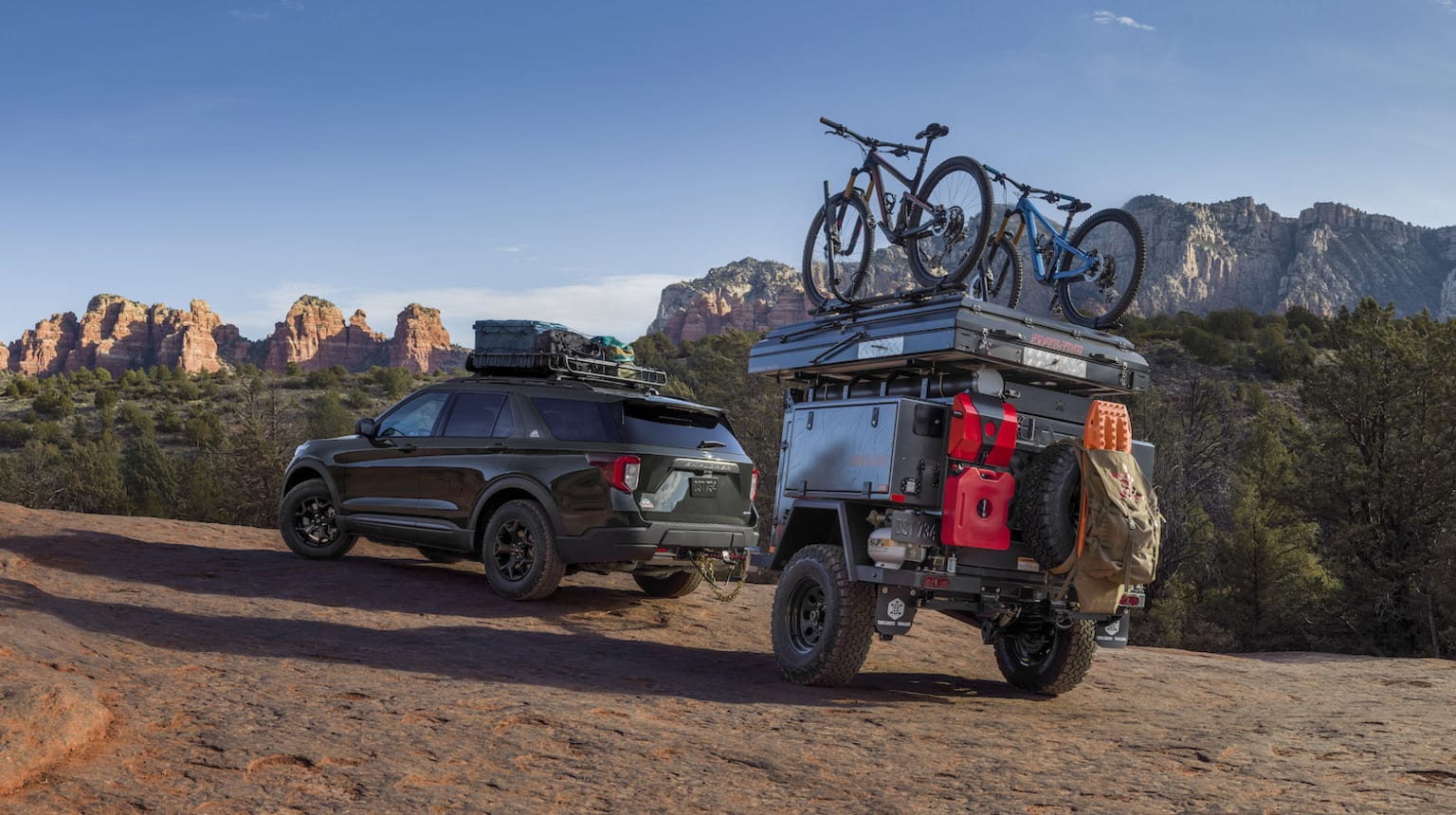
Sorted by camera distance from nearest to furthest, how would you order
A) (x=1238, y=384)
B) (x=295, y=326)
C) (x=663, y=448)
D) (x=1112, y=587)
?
1. (x=1112, y=587)
2. (x=663, y=448)
3. (x=1238, y=384)
4. (x=295, y=326)

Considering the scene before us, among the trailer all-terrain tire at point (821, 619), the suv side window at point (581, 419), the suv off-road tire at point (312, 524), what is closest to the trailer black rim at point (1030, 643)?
the trailer all-terrain tire at point (821, 619)

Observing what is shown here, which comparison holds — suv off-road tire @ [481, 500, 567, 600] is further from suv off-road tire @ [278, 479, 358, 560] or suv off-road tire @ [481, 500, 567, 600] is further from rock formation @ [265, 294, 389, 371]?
rock formation @ [265, 294, 389, 371]

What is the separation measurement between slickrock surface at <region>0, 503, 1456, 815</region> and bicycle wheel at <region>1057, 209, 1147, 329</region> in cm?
320

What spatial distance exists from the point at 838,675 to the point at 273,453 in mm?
26275

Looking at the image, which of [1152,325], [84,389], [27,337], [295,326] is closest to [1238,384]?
[1152,325]

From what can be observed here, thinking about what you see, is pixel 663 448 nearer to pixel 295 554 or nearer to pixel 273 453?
pixel 295 554

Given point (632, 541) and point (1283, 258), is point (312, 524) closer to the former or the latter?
point (632, 541)

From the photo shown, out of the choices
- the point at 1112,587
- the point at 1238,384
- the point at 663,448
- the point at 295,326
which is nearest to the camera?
the point at 1112,587

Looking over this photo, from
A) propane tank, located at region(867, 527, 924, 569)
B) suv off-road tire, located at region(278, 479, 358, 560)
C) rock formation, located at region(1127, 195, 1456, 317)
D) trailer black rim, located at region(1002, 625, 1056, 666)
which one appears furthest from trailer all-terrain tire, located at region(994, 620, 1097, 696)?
rock formation, located at region(1127, 195, 1456, 317)

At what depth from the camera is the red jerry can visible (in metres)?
6.58

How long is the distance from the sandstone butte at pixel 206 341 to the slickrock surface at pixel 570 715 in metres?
124

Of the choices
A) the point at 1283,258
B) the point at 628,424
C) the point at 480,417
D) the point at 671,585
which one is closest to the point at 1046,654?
the point at 628,424

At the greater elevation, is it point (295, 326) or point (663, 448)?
point (295, 326)

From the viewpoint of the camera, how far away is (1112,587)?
6504 mm
